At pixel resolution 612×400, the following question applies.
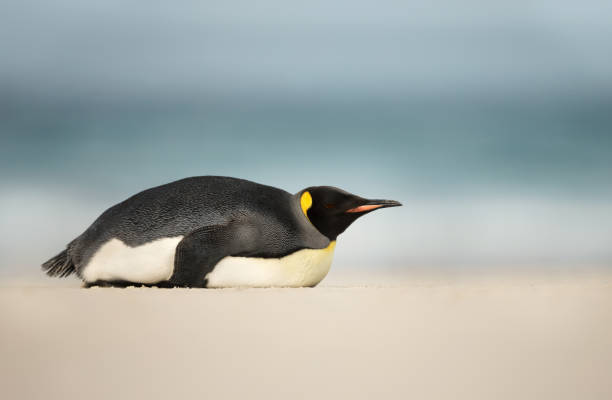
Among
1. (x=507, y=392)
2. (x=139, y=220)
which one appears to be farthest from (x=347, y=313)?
(x=139, y=220)

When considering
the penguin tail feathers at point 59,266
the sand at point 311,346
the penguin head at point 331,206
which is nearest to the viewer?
the sand at point 311,346

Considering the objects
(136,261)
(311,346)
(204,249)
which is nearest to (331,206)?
(204,249)

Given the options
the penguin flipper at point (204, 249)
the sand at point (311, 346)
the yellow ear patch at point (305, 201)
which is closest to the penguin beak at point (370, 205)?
the yellow ear patch at point (305, 201)

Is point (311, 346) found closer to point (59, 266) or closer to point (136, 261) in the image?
point (136, 261)

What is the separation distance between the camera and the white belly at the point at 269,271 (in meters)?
5.01

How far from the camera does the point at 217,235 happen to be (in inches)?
197

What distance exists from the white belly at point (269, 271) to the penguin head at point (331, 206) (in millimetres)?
193

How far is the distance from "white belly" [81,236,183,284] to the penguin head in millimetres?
902

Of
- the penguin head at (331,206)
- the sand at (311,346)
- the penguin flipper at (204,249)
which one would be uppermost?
the penguin head at (331,206)

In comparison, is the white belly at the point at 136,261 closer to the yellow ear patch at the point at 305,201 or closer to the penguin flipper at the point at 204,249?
the penguin flipper at the point at 204,249

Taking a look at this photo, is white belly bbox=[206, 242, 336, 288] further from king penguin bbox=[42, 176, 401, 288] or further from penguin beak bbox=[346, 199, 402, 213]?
penguin beak bbox=[346, 199, 402, 213]

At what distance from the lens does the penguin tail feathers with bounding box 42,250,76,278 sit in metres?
5.71

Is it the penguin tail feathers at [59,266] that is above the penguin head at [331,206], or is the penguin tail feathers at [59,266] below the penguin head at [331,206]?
below

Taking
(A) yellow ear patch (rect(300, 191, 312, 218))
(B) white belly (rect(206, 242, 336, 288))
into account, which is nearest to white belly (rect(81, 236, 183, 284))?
(B) white belly (rect(206, 242, 336, 288))
